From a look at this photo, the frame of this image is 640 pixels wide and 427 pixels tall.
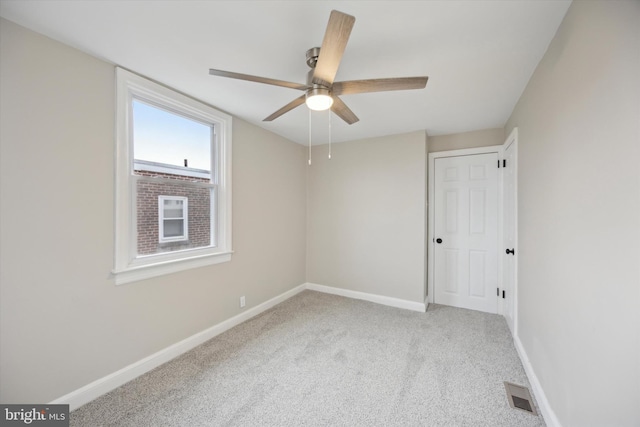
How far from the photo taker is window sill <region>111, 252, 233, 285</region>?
1946 millimetres

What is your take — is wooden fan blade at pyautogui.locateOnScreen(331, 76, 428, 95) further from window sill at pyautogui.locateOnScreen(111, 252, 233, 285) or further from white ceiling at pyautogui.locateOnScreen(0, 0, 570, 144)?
window sill at pyautogui.locateOnScreen(111, 252, 233, 285)

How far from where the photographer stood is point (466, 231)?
11.1 feet

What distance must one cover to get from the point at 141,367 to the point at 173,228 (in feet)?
3.86

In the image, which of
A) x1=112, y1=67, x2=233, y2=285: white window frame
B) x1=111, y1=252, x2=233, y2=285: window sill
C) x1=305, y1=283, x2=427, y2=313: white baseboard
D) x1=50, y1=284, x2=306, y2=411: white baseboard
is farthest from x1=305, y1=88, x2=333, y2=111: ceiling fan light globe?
x1=305, y1=283, x2=427, y2=313: white baseboard

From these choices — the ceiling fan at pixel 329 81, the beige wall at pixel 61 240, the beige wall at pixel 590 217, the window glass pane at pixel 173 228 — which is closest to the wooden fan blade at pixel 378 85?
the ceiling fan at pixel 329 81

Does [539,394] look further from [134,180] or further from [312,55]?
[134,180]

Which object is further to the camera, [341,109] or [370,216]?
[370,216]

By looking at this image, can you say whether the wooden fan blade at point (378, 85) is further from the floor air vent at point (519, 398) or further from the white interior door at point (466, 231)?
the white interior door at point (466, 231)

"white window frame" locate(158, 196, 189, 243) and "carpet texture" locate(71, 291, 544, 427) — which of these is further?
"white window frame" locate(158, 196, 189, 243)

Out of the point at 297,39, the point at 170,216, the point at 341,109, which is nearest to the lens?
the point at 297,39

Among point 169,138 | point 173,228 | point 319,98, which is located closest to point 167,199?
point 173,228

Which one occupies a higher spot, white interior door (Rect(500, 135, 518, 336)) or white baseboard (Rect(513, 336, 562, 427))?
white interior door (Rect(500, 135, 518, 336))

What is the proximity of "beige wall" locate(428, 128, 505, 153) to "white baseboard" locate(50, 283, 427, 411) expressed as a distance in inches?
86.7

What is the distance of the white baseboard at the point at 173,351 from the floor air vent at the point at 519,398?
1.43 metres
